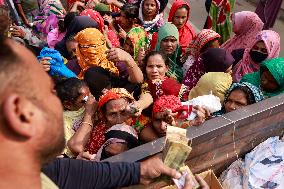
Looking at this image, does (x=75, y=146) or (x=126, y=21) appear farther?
(x=126, y=21)

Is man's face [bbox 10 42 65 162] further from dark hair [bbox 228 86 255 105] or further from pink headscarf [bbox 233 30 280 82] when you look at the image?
pink headscarf [bbox 233 30 280 82]

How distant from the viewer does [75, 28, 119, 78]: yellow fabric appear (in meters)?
4.04

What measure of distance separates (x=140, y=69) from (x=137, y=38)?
797 mm

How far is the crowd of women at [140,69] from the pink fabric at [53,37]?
0.04 ft

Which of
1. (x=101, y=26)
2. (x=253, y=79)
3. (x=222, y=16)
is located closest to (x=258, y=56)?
(x=253, y=79)

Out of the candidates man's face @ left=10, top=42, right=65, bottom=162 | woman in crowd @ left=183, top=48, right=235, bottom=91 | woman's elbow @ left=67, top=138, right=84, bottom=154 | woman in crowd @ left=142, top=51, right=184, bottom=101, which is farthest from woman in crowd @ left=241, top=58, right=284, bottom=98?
man's face @ left=10, top=42, right=65, bottom=162

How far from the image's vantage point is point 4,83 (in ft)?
3.72

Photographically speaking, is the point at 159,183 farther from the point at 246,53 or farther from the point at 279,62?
the point at 246,53

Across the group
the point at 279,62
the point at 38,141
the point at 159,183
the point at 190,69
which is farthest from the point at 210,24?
the point at 38,141

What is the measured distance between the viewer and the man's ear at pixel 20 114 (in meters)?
1.12

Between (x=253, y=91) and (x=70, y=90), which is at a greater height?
(x=253, y=91)

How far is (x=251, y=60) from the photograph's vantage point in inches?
163

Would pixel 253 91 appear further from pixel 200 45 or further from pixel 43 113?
pixel 43 113

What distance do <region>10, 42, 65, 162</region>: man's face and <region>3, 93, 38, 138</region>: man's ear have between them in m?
0.01
